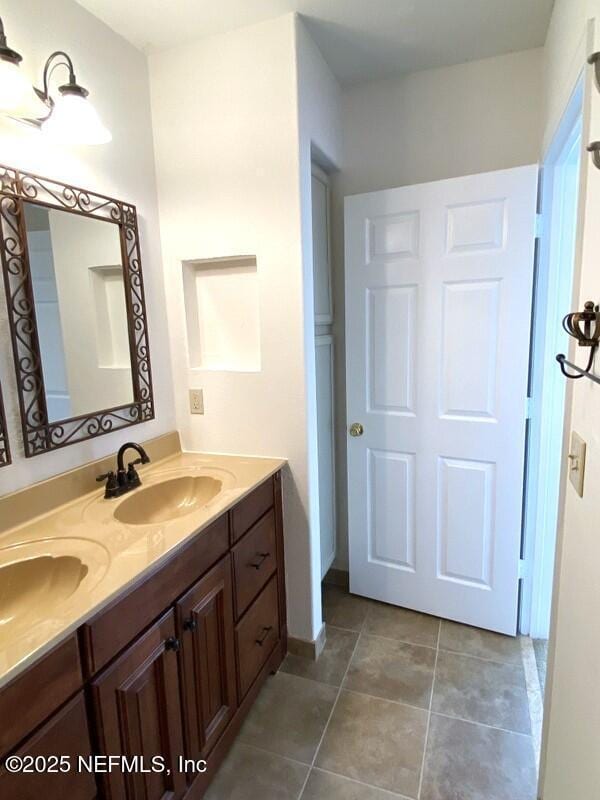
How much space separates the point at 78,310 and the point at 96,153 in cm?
55

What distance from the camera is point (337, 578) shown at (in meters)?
2.54

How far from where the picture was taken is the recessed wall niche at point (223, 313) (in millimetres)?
1866

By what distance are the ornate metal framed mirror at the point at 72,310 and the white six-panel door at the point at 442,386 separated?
996 mm

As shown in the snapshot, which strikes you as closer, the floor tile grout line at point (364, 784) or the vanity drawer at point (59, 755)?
the vanity drawer at point (59, 755)

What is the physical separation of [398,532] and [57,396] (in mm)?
1624

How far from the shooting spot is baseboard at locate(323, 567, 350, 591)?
2512mm

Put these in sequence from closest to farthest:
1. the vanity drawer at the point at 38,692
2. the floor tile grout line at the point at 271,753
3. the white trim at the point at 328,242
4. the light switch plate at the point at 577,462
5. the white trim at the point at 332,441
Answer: the vanity drawer at the point at 38,692, the light switch plate at the point at 577,462, the floor tile grout line at the point at 271,753, the white trim at the point at 328,242, the white trim at the point at 332,441

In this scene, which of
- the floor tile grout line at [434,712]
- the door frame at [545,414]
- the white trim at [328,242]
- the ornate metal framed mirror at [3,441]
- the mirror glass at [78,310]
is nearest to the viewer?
the ornate metal framed mirror at [3,441]

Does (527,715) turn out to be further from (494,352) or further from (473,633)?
(494,352)

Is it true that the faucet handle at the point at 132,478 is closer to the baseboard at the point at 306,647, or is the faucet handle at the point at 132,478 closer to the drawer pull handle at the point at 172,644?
the drawer pull handle at the point at 172,644

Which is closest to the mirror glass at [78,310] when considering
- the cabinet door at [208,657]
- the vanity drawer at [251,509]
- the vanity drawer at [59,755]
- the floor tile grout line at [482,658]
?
the vanity drawer at [251,509]

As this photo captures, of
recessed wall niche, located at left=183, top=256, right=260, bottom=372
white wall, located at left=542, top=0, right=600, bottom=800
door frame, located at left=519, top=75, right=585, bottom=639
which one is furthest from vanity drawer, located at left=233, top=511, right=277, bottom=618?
door frame, located at left=519, top=75, right=585, bottom=639

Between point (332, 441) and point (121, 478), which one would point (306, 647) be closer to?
point (332, 441)

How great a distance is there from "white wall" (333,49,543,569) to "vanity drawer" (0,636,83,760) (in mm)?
1930
